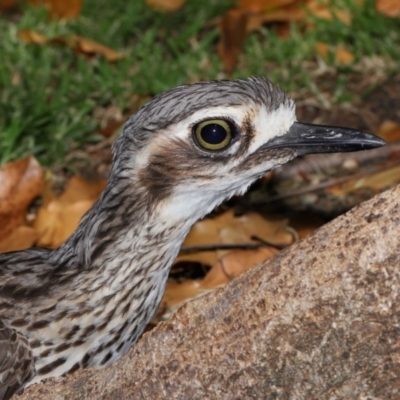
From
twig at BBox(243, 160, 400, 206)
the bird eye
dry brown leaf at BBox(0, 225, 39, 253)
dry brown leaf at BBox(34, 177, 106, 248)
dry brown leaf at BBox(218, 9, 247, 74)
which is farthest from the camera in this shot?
dry brown leaf at BBox(218, 9, 247, 74)

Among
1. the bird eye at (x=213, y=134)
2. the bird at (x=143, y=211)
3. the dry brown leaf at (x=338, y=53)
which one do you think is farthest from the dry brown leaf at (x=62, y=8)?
the bird eye at (x=213, y=134)

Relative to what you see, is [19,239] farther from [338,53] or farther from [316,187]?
[338,53]

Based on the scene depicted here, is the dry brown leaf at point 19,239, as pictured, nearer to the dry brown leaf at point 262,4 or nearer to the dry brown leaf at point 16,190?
the dry brown leaf at point 16,190

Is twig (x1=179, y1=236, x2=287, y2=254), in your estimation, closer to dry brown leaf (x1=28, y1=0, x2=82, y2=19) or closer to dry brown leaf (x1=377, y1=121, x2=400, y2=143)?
dry brown leaf (x1=377, y1=121, x2=400, y2=143)

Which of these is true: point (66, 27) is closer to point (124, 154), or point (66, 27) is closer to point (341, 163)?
point (341, 163)

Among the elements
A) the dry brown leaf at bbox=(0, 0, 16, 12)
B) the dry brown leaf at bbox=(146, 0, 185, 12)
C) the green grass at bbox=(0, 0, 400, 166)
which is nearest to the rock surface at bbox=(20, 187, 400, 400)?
the green grass at bbox=(0, 0, 400, 166)

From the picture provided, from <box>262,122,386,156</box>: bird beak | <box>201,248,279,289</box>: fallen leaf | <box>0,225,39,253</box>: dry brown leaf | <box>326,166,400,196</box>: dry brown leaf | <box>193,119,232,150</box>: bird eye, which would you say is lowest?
<box>326,166,400,196</box>: dry brown leaf

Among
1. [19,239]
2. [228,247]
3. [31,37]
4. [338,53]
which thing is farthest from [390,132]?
[31,37]
